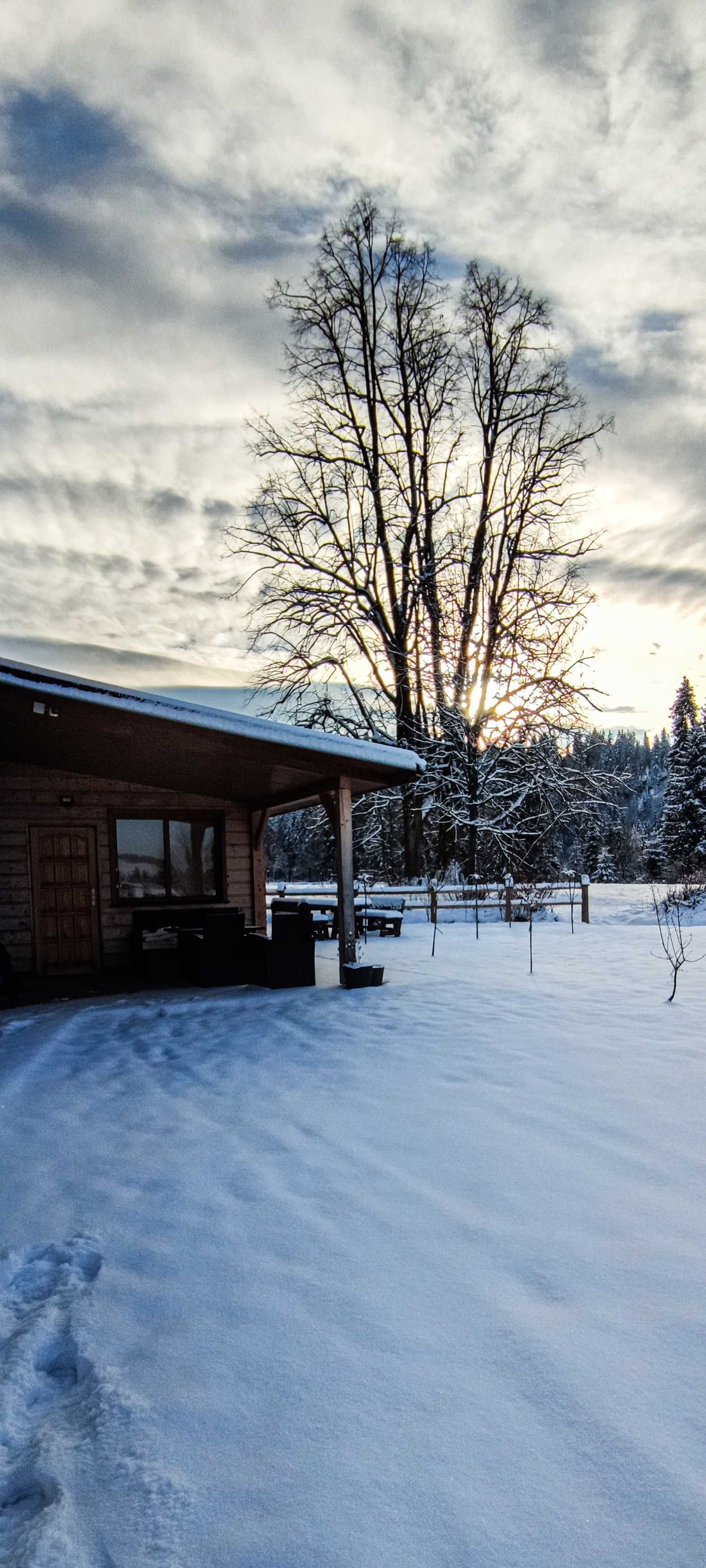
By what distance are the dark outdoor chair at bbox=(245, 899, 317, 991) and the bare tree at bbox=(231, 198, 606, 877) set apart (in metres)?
9.47

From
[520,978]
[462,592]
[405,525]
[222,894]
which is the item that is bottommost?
[520,978]

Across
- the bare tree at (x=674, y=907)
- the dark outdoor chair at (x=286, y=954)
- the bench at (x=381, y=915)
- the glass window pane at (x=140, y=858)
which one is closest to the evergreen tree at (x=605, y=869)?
the bare tree at (x=674, y=907)

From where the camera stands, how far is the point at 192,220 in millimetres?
8406

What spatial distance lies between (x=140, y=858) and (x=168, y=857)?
398mm

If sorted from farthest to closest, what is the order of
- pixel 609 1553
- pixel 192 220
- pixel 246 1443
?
1. pixel 192 220
2. pixel 246 1443
3. pixel 609 1553

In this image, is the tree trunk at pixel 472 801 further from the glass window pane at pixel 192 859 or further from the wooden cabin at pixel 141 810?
the glass window pane at pixel 192 859

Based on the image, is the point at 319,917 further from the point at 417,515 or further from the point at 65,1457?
the point at 65,1457

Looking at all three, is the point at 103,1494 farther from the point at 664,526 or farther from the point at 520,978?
the point at 664,526

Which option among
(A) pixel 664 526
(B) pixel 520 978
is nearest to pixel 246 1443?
(B) pixel 520 978

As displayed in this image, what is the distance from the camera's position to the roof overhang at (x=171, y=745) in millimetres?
6734

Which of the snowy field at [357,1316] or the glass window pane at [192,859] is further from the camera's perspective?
the glass window pane at [192,859]

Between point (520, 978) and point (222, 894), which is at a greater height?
point (222, 894)

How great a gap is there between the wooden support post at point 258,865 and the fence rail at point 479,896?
10.1 feet

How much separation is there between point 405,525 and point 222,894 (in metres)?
12.1
